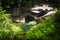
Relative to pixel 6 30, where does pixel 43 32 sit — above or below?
above

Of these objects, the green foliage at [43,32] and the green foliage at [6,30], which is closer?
the green foliage at [43,32]

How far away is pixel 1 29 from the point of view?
19.7 feet

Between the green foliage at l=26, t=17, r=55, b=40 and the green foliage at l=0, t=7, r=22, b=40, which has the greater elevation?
the green foliage at l=26, t=17, r=55, b=40

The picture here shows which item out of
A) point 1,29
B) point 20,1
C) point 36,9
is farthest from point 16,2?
point 1,29

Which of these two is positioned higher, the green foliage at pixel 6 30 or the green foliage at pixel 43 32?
the green foliage at pixel 43 32

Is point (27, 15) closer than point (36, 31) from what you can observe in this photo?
No

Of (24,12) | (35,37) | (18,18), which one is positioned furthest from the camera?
(24,12)

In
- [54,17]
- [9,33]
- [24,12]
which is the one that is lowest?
[24,12]

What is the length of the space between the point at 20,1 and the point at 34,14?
1396mm

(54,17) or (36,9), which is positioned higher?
(54,17)

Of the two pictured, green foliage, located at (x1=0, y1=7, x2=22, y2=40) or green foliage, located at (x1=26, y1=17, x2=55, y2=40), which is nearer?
green foliage, located at (x1=26, y1=17, x2=55, y2=40)

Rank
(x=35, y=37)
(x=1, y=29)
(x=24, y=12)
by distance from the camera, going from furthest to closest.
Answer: (x=24, y=12) < (x=1, y=29) < (x=35, y=37)

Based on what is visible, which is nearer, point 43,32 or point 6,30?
point 43,32

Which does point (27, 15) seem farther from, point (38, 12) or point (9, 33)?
point (9, 33)
